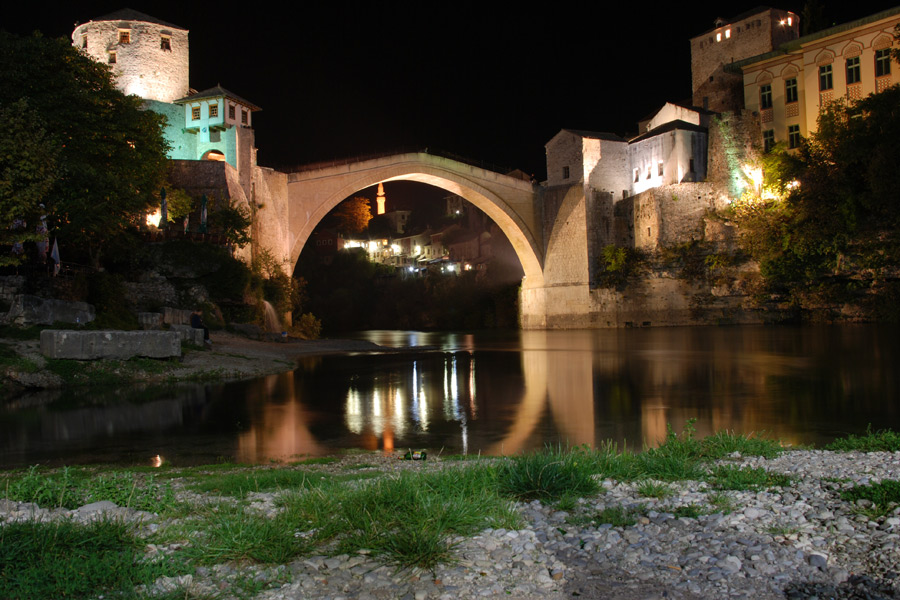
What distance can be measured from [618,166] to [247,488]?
40.7m

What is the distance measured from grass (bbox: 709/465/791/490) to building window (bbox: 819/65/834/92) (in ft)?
118

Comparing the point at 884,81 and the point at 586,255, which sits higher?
the point at 884,81

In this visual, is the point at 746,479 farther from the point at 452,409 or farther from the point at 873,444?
the point at 452,409

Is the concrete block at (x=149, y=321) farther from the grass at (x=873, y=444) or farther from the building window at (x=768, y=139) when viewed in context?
the building window at (x=768, y=139)

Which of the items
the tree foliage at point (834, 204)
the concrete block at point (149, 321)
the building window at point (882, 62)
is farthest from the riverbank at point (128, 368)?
the building window at point (882, 62)

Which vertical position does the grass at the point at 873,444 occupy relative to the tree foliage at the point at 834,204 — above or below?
below

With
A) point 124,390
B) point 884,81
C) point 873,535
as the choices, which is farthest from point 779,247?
point 873,535

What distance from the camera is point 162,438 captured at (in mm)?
8383

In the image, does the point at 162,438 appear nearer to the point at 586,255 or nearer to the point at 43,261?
the point at 43,261

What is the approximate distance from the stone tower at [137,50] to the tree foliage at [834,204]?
32737 mm

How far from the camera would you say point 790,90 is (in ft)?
118

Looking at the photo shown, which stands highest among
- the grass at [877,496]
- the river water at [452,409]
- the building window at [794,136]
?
the building window at [794,136]

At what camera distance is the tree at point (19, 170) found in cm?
1432

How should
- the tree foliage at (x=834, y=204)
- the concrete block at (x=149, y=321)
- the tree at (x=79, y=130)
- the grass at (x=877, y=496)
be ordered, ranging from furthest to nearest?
the tree foliage at (x=834, y=204) → the concrete block at (x=149, y=321) → the tree at (x=79, y=130) → the grass at (x=877, y=496)
